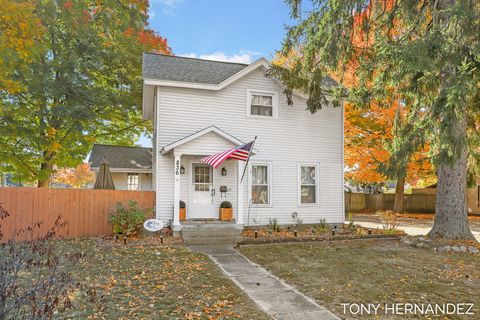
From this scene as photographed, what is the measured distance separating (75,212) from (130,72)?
373 inches

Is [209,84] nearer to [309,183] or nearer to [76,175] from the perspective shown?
[309,183]

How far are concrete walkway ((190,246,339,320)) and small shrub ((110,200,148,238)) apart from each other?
3.04 metres

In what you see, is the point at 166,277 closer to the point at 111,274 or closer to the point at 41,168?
the point at 111,274

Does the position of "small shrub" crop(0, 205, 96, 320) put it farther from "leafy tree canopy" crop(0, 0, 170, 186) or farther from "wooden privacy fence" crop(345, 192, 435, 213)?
"wooden privacy fence" crop(345, 192, 435, 213)

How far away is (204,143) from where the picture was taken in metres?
10.8

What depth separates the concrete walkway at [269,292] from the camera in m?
4.54

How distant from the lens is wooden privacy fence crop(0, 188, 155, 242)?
31.9 ft

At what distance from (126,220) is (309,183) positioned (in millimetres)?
6864

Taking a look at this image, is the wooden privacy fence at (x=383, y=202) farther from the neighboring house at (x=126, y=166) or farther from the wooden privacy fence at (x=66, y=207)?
the wooden privacy fence at (x=66, y=207)

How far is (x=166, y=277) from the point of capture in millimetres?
6152

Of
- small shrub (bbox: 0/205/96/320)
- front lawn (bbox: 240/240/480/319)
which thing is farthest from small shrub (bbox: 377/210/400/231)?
small shrub (bbox: 0/205/96/320)

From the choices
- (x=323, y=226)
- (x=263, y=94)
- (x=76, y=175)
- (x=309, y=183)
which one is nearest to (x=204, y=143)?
(x=263, y=94)

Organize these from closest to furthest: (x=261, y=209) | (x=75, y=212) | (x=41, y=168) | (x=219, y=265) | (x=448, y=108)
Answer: (x=219, y=265) < (x=448, y=108) < (x=75, y=212) < (x=261, y=209) < (x=41, y=168)

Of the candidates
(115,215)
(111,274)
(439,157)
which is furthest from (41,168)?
(439,157)
